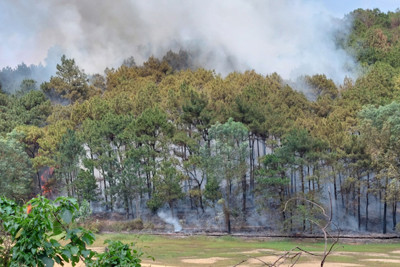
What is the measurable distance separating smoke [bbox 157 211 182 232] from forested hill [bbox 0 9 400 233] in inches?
39.8

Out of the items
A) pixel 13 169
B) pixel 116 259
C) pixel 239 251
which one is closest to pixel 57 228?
pixel 116 259

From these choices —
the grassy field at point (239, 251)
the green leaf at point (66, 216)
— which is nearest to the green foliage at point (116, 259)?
the green leaf at point (66, 216)

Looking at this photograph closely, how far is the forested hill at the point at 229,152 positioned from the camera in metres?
36.6

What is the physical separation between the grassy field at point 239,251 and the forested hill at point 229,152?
9.41 feet

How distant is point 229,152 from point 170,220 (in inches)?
300

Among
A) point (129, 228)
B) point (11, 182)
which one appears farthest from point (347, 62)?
point (11, 182)

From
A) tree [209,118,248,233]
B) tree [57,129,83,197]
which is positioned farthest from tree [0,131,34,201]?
tree [209,118,248,233]

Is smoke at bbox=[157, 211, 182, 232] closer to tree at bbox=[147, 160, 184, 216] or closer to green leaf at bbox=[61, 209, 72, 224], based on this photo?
tree at bbox=[147, 160, 184, 216]

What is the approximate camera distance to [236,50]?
223 feet

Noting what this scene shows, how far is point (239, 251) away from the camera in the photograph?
2895 cm

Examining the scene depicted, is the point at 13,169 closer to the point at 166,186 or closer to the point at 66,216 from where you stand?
the point at 166,186

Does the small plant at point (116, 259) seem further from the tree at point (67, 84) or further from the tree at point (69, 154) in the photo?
the tree at point (67, 84)

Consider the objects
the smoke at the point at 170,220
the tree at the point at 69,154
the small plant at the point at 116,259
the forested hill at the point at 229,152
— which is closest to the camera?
the small plant at the point at 116,259

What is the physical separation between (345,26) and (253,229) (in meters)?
46.5
